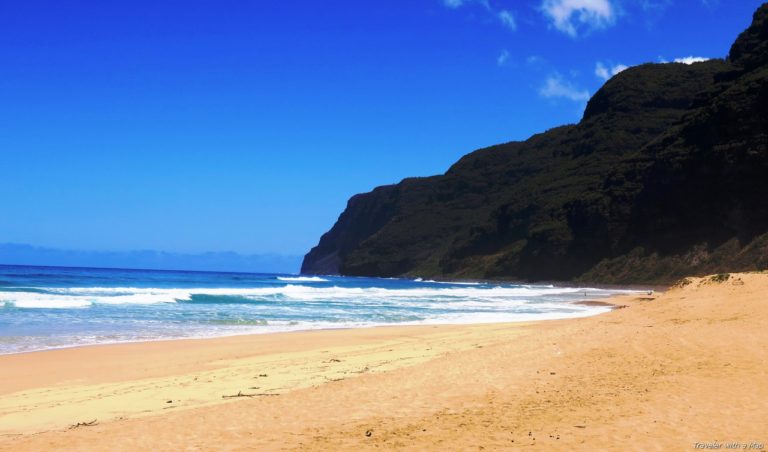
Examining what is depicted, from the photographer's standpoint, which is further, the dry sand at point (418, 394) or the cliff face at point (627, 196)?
the cliff face at point (627, 196)

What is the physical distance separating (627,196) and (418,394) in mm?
83691

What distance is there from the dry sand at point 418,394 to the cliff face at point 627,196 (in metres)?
55.7

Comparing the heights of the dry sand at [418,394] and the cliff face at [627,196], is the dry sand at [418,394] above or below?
below

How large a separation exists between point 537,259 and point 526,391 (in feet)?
307

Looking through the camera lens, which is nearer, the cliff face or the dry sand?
the dry sand

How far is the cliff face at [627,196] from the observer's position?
69.4 meters

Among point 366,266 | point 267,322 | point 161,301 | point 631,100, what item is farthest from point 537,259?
point 267,322

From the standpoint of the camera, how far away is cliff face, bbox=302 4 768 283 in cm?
6944

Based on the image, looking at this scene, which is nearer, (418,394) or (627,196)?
(418,394)

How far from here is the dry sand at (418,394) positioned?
6.28 meters

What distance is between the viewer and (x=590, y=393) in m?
7.89

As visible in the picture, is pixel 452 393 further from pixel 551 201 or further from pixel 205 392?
pixel 551 201

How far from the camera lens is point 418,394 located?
27.2 feet

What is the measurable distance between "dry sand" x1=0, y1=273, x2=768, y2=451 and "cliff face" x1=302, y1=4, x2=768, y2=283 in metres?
55.7
